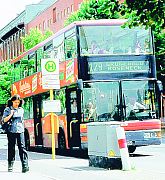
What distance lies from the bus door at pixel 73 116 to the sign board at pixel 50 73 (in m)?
1.53

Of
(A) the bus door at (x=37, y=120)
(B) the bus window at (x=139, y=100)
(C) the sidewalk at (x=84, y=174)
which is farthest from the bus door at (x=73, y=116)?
(C) the sidewalk at (x=84, y=174)

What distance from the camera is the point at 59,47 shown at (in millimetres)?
23984

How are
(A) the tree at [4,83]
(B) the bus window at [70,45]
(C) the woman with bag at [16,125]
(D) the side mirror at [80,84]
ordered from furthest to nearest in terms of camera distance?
(A) the tree at [4,83] < (B) the bus window at [70,45] < (D) the side mirror at [80,84] < (C) the woman with bag at [16,125]

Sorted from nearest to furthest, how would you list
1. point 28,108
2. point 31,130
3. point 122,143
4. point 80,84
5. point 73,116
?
point 122,143 < point 80,84 < point 73,116 < point 31,130 < point 28,108

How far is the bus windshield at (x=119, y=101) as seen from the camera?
2112cm

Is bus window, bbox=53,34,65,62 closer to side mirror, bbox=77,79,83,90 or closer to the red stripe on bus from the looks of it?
side mirror, bbox=77,79,83,90

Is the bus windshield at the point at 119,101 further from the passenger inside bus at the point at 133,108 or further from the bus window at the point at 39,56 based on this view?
the bus window at the point at 39,56

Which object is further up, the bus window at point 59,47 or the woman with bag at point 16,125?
the bus window at point 59,47

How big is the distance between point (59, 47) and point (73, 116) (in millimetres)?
3044

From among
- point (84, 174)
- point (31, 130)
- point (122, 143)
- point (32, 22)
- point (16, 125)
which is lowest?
point (84, 174)

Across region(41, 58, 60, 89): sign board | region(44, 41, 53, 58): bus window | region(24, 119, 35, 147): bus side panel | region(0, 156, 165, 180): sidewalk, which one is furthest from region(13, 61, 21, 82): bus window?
region(0, 156, 165, 180): sidewalk

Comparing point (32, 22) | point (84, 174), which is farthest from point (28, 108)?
point (32, 22)

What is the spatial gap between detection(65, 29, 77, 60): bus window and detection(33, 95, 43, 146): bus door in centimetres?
411

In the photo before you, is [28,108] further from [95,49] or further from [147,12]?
[147,12]
